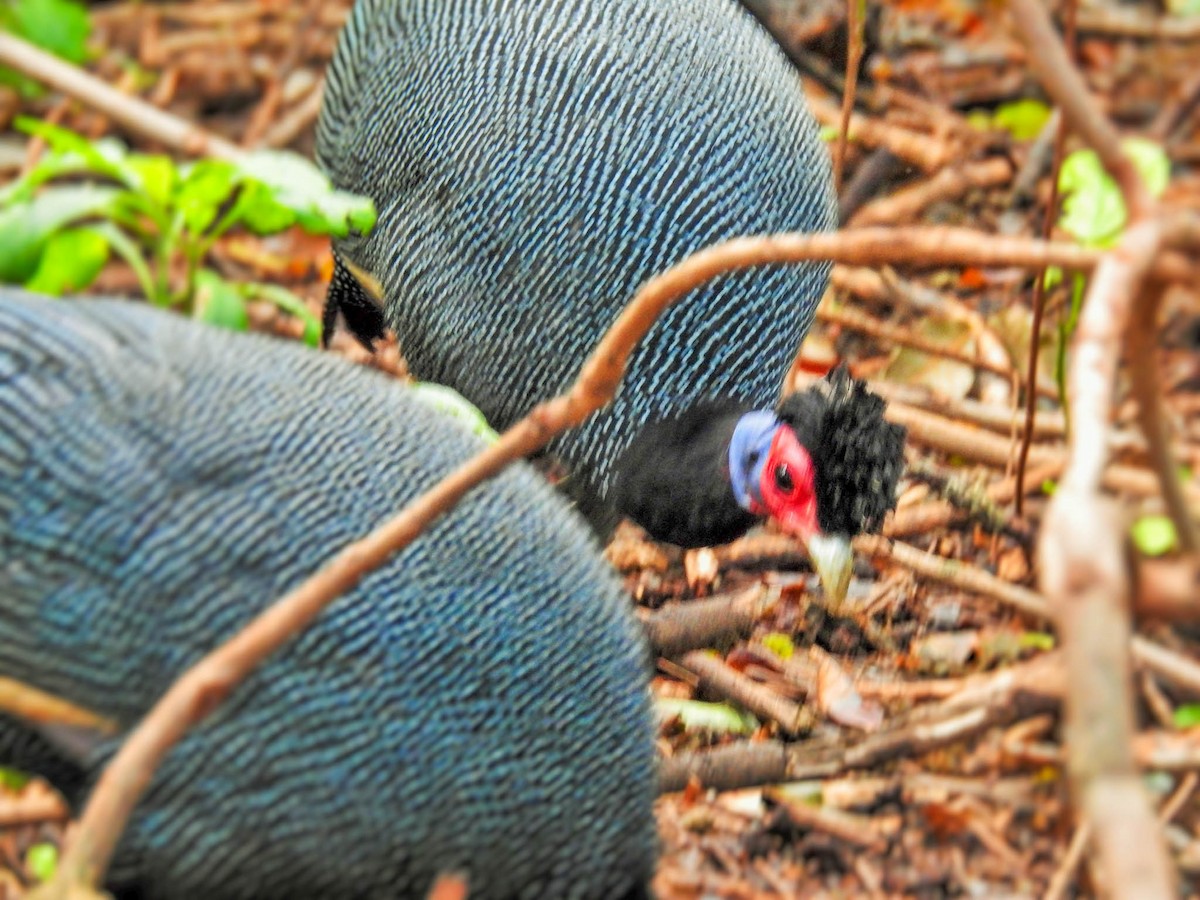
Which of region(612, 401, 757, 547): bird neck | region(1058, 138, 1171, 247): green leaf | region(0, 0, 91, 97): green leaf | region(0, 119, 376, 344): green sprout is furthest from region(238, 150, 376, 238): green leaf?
region(0, 0, 91, 97): green leaf

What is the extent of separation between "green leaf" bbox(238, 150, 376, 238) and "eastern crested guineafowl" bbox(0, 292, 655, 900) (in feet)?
2.83

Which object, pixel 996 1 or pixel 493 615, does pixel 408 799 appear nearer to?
pixel 493 615

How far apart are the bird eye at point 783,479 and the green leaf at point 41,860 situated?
1492 mm

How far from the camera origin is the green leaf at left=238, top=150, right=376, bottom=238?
2.86m

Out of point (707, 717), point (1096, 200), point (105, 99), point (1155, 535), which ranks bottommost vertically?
point (707, 717)

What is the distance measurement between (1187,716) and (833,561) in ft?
2.74

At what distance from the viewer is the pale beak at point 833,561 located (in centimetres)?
276

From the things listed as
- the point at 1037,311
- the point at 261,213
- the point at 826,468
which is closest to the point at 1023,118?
the point at 1037,311

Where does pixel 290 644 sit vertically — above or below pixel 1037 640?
above

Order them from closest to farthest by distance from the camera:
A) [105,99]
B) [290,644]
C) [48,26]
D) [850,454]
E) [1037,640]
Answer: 1. [290,644]
2. [850,454]
3. [1037,640]
4. [105,99]
5. [48,26]

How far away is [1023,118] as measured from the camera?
16.9 feet

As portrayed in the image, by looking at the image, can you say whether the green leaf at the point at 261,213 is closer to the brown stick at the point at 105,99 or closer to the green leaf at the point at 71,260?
the green leaf at the point at 71,260

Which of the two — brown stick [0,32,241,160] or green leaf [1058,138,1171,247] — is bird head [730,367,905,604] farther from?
brown stick [0,32,241,160]

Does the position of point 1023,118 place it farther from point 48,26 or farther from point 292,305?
point 48,26
